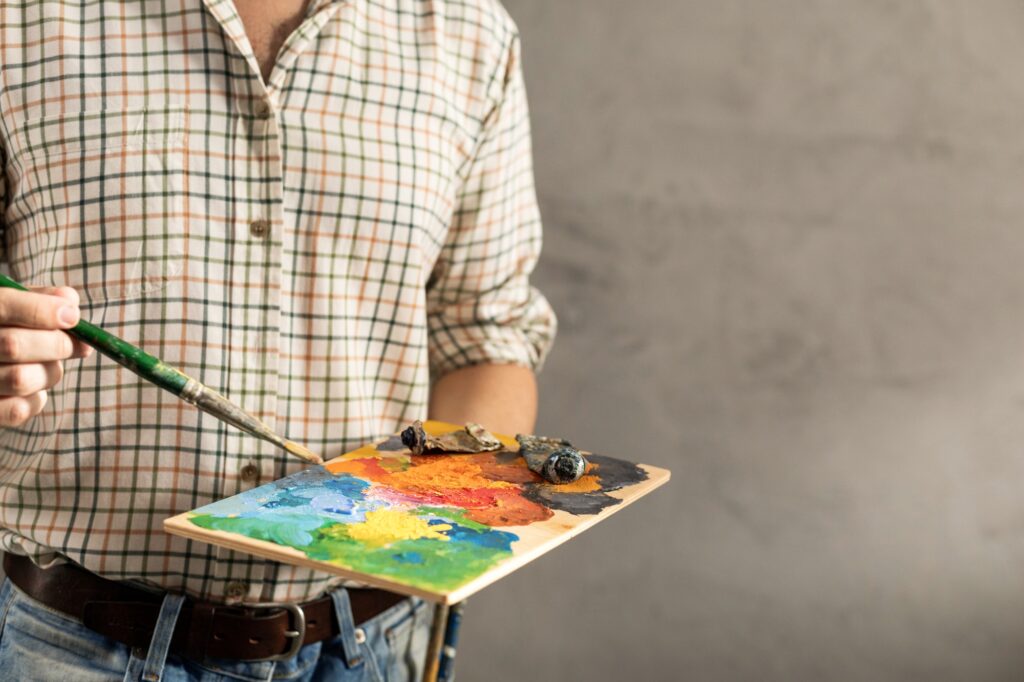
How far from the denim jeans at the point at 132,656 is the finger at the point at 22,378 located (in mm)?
284

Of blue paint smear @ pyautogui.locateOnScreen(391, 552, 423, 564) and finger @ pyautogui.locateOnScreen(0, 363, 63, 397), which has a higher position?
finger @ pyautogui.locateOnScreen(0, 363, 63, 397)

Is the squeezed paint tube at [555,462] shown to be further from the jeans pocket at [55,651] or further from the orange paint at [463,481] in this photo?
the jeans pocket at [55,651]

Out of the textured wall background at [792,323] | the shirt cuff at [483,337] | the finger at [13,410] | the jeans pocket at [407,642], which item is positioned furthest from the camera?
the textured wall background at [792,323]

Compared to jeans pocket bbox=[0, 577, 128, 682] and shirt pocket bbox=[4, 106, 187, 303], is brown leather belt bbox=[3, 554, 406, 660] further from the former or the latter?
shirt pocket bbox=[4, 106, 187, 303]

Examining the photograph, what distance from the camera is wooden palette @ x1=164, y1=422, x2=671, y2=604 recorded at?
0.64m

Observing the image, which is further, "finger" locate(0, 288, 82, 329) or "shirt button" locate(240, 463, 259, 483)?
"shirt button" locate(240, 463, 259, 483)

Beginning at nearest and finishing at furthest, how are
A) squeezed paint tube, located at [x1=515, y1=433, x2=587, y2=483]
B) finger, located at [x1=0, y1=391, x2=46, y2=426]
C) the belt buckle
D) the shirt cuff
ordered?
1. finger, located at [x1=0, y1=391, x2=46, y2=426]
2. squeezed paint tube, located at [x1=515, y1=433, x2=587, y2=483]
3. the belt buckle
4. the shirt cuff

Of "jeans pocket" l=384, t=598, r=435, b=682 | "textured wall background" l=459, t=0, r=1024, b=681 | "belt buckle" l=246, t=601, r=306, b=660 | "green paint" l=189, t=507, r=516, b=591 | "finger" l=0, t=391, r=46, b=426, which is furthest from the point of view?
"textured wall background" l=459, t=0, r=1024, b=681

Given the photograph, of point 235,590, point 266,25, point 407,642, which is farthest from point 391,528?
point 266,25

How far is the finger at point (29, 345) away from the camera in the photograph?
2.30ft

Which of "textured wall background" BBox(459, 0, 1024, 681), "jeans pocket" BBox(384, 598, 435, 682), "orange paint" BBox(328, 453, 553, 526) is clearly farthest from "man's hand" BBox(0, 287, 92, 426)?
"textured wall background" BBox(459, 0, 1024, 681)

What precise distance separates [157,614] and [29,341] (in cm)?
35

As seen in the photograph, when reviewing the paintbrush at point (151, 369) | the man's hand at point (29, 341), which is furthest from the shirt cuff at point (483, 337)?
the man's hand at point (29, 341)

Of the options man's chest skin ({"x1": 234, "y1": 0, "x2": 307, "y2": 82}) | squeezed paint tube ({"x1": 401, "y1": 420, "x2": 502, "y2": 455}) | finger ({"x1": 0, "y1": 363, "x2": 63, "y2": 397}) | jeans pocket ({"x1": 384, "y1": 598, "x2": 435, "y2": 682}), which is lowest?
jeans pocket ({"x1": 384, "y1": 598, "x2": 435, "y2": 682})
